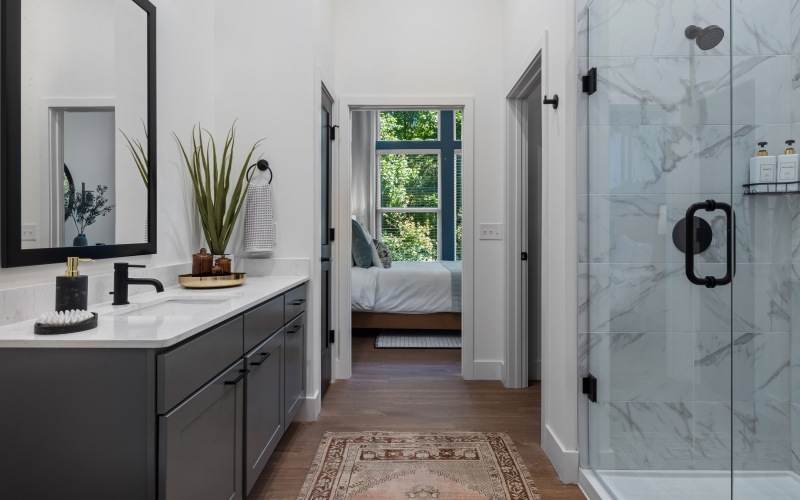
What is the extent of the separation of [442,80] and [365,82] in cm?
56

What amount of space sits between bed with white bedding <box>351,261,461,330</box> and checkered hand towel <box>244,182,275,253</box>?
210 centimetres

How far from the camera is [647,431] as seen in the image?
5.82ft

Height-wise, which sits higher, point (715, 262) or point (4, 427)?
point (715, 262)

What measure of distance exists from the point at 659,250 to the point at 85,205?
2021mm

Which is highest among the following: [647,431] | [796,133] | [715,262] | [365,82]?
[365,82]

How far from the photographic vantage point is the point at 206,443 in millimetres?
1304

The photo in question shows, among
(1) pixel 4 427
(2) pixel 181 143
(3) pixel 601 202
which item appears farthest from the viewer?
(2) pixel 181 143

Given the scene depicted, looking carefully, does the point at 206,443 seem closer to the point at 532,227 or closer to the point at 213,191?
the point at 213,191

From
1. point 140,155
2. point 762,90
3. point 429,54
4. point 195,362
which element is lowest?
point 195,362

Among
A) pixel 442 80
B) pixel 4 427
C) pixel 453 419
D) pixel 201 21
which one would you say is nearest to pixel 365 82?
pixel 442 80

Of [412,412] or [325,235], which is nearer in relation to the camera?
[412,412]

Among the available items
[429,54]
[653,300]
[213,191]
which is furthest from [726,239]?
[429,54]

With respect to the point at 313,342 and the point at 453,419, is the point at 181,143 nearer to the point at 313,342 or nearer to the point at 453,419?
the point at 313,342

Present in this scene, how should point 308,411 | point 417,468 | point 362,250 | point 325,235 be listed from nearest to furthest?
point 417,468
point 308,411
point 325,235
point 362,250
